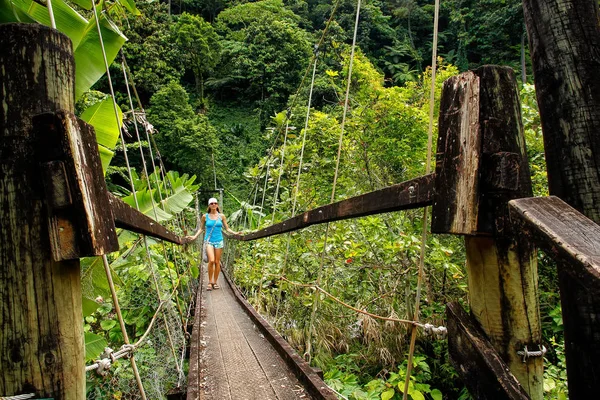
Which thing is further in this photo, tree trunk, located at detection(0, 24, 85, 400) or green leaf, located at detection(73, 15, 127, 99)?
green leaf, located at detection(73, 15, 127, 99)

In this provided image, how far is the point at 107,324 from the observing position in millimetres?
2602

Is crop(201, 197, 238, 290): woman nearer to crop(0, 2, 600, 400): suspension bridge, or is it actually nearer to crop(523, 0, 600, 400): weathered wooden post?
crop(0, 2, 600, 400): suspension bridge

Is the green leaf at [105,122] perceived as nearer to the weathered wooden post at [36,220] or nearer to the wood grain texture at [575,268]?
the weathered wooden post at [36,220]

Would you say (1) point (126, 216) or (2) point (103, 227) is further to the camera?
(1) point (126, 216)

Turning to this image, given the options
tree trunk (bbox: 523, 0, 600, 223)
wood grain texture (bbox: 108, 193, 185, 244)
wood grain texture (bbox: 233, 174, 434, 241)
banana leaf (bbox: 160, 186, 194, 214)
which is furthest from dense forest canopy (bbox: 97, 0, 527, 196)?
tree trunk (bbox: 523, 0, 600, 223)

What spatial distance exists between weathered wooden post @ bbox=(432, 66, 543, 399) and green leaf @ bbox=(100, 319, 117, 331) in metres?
2.59

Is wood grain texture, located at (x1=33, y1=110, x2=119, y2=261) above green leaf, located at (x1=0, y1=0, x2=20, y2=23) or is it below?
below

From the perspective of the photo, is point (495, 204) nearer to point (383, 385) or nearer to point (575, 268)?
point (575, 268)

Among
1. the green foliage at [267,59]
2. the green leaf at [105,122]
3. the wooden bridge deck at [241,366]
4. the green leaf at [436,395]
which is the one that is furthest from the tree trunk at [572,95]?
the green foliage at [267,59]

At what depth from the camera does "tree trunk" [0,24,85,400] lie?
489 mm

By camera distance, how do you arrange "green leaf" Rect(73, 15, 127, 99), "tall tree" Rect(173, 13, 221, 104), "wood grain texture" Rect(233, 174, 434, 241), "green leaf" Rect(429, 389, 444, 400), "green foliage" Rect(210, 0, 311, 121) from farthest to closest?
"tall tree" Rect(173, 13, 221, 104) < "green foliage" Rect(210, 0, 311, 121) < "green leaf" Rect(429, 389, 444, 400) < "green leaf" Rect(73, 15, 127, 99) < "wood grain texture" Rect(233, 174, 434, 241)

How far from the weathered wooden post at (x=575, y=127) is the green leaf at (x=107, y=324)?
2.69 meters

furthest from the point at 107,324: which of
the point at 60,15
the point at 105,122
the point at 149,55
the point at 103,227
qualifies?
the point at 149,55

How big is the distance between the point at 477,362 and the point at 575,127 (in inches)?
13.7
